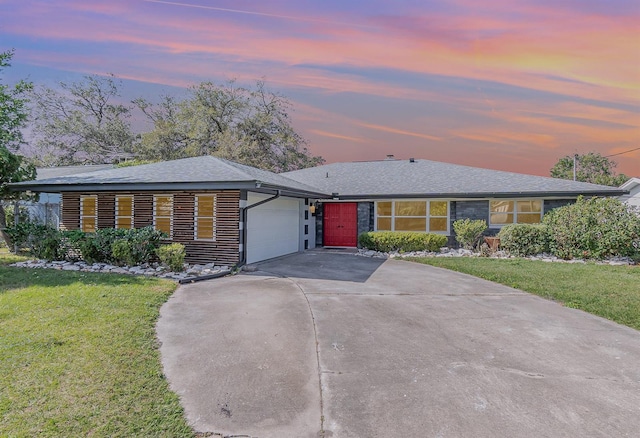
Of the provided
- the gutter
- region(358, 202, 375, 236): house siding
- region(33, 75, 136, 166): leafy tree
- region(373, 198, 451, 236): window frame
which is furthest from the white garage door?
region(33, 75, 136, 166): leafy tree

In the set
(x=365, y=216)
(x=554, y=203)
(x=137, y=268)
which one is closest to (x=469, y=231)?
(x=554, y=203)

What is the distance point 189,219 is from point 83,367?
23.3 ft

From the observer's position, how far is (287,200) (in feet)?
43.9

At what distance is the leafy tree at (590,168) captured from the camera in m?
38.8

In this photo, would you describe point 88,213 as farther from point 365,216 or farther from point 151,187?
point 365,216

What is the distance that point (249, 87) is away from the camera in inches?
1261

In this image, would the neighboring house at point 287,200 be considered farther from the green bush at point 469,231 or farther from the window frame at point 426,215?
the green bush at point 469,231

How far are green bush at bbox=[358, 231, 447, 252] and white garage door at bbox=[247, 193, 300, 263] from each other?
3237 millimetres

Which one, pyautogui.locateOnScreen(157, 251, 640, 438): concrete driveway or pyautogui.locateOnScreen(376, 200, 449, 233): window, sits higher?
pyautogui.locateOnScreen(376, 200, 449, 233): window

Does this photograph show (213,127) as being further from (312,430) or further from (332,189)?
(312,430)

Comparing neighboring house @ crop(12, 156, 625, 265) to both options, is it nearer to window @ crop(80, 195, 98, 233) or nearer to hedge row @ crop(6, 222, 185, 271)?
window @ crop(80, 195, 98, 233)

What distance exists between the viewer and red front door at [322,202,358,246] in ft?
51.8

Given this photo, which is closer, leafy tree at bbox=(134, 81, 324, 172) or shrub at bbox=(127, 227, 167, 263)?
shrub at bbox=(127, 227, 167, 263)

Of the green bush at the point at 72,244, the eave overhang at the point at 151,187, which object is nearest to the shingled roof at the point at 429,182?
the eave overhang at the point at 151,187
